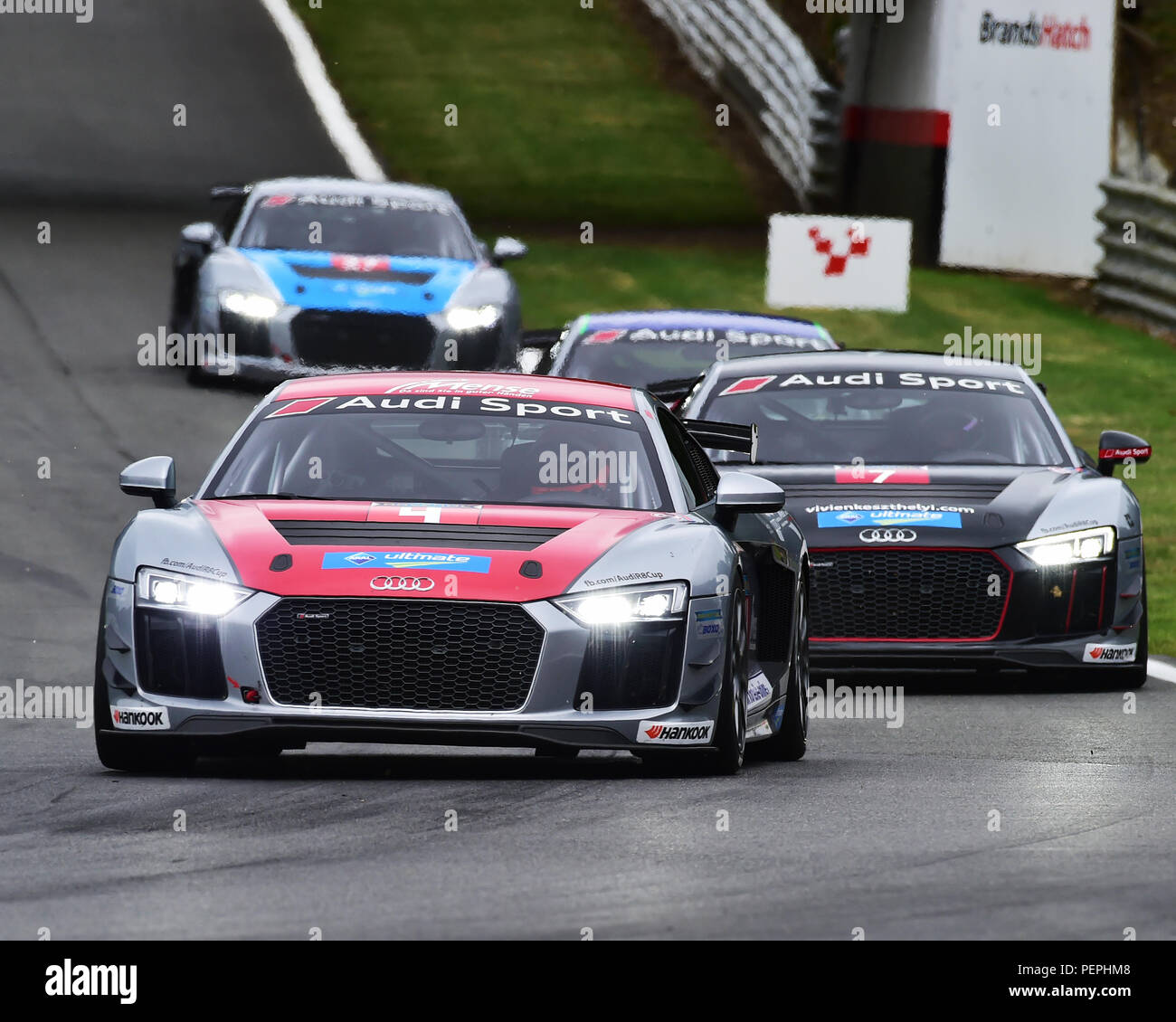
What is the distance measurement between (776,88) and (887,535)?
23058 mm

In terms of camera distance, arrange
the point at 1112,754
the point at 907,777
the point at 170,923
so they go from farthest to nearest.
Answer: the point at 1112,754, the point at 907,777, the point at 170,923

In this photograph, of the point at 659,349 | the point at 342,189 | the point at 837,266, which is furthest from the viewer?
the point at 837,266

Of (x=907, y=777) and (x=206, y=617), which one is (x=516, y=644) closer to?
(x=206, y=617)

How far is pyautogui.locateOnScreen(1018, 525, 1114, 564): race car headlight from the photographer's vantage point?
12.3m

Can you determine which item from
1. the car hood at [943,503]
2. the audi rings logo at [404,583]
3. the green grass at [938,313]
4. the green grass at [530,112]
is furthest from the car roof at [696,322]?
the green grass at [530,112]

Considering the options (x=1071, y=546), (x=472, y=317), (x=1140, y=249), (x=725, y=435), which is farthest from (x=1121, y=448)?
(x=1140, y=249)

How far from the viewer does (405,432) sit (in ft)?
52.4

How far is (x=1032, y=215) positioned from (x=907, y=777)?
22381 millimetres

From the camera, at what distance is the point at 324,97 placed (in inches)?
1442

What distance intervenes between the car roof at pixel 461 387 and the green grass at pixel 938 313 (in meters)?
11.8

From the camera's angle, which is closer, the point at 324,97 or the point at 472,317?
the point at 472,317

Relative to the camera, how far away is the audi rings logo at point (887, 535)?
12234mm

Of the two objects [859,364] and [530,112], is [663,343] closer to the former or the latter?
[859,364]

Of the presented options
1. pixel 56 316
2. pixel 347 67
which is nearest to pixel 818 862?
pixel 56 316
